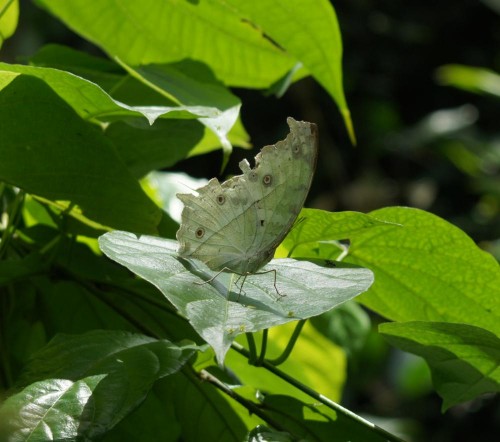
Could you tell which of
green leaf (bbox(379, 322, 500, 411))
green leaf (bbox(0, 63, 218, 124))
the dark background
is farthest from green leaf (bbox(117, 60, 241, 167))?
the dark background

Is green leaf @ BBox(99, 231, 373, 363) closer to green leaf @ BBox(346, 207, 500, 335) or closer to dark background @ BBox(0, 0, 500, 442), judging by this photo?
green leaf @ BBox(346, 207, 500, 335)

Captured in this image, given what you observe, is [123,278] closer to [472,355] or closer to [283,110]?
[472,355]

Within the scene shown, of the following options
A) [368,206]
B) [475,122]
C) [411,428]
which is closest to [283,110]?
[368,206]

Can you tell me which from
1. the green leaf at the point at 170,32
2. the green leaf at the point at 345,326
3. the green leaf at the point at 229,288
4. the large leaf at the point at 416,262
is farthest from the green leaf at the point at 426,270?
the green leaf at the point at 170,32

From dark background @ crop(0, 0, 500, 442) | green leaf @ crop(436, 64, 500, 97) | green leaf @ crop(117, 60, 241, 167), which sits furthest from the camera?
dark background @ crop(0, 0, 500, 442)

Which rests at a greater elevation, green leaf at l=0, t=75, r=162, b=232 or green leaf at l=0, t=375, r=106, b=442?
green leaf at l=0, t=75, r=162, b=232

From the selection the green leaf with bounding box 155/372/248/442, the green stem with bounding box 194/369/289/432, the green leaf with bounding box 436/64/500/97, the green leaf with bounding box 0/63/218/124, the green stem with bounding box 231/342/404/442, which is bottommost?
the green leaf with bounding box 436/64/500/97

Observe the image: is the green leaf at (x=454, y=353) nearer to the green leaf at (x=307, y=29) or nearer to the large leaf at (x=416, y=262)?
the large leaf at (x=416, y=262)

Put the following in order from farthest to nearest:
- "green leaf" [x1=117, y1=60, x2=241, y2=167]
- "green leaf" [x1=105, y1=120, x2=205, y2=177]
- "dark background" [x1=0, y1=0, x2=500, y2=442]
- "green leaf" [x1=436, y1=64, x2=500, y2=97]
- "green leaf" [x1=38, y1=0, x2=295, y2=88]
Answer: "dark background" [x1=0, y1=0, x2=500, y2=442], "green leaf" [x1=436, y1=64, x2=500, y2=97], "green leaf" [x1=38, y1=0, x2=295, y2=88], "green leaf" [x1=105, y1=120, x2=205, y2=177], "green leaf" [x1=117, y1=60, x2=241, y2=167]
